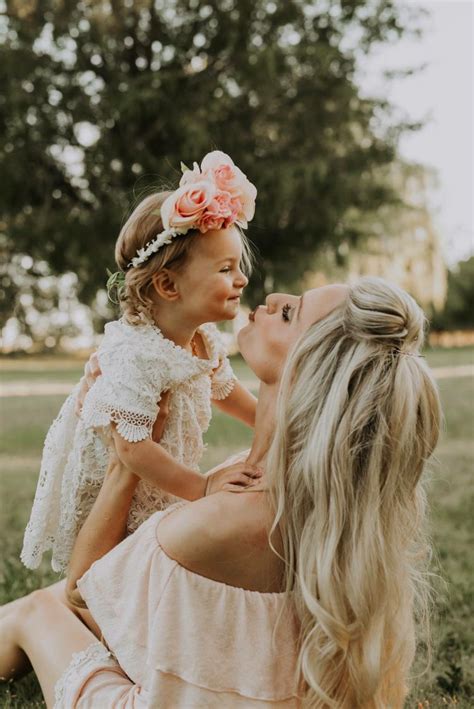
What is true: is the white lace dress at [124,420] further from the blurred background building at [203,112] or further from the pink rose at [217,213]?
the blurred background building at [203,112]

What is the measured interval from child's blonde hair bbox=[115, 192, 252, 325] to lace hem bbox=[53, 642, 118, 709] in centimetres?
108

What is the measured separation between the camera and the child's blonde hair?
293 centimetres

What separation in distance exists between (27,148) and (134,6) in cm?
349

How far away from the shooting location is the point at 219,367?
328cm

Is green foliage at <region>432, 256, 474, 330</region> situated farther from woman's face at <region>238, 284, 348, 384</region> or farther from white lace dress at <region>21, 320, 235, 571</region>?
woman's face at <region>238, 284, 348, 384</region>

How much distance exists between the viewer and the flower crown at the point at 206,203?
284 centimetres

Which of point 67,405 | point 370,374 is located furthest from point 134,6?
point 370,374

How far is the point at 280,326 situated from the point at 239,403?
110 cm

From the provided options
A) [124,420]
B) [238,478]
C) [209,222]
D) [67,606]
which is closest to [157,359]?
[124,420]

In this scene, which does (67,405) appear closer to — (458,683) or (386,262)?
(458,683)

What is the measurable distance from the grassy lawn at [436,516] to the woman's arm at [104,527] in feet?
2.23

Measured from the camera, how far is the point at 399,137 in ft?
61.2

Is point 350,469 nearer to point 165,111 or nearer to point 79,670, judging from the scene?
point 79,670

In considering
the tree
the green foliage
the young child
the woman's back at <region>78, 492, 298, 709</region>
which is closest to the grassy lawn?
the woman's back at <region>78, 492, 298, 709</region>
